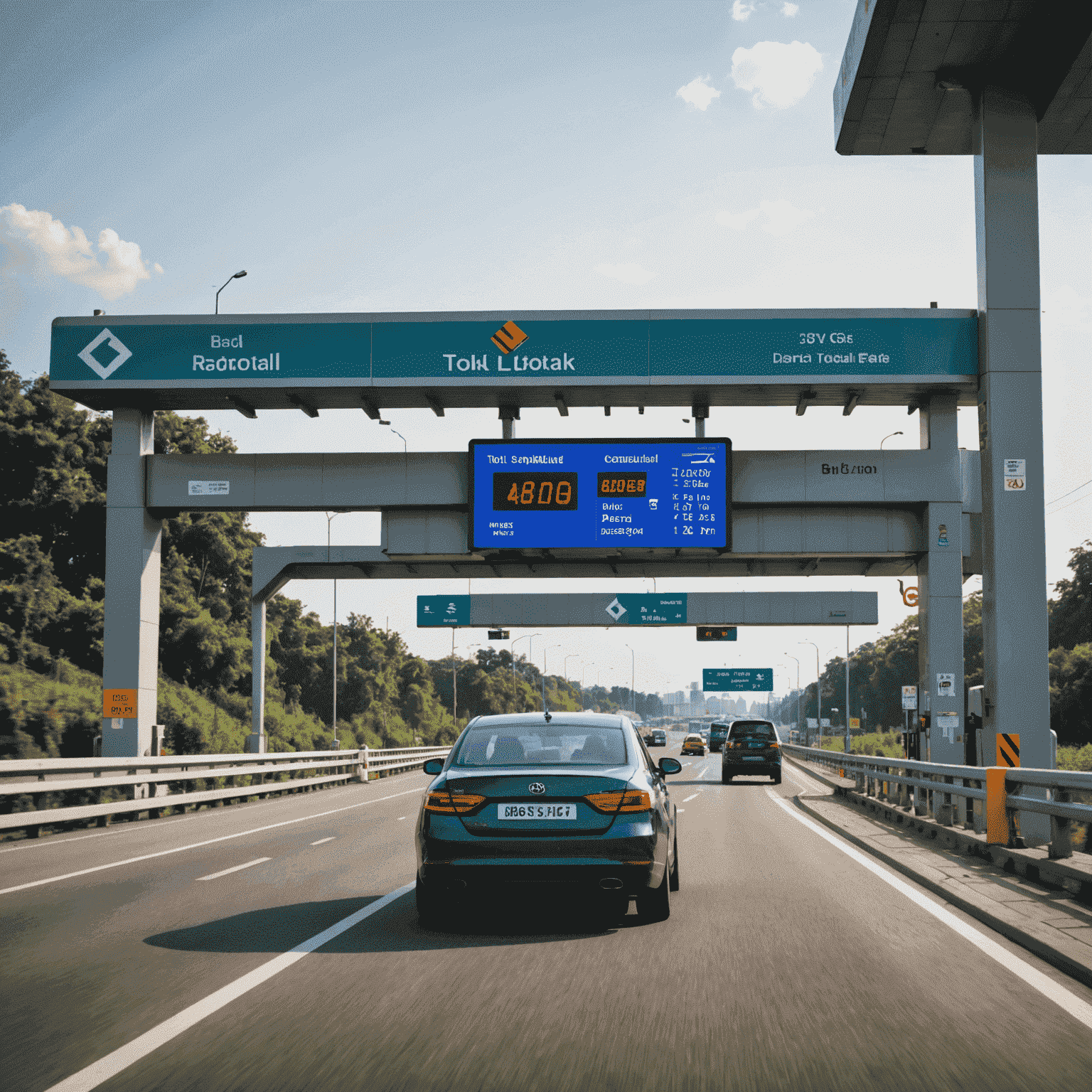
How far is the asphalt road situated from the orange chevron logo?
41.3 feet

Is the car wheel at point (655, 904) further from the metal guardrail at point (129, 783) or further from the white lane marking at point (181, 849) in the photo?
the metal guardrail at point (129, 783)

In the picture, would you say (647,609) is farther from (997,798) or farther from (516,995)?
(516,995)

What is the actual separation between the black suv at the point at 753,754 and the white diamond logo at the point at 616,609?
7.35m

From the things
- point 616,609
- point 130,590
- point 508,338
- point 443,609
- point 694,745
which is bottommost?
point 694,745

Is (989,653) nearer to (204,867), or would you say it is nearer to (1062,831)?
(1062,831)

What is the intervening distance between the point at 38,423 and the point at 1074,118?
4703cm

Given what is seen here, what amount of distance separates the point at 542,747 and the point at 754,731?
93.8ft

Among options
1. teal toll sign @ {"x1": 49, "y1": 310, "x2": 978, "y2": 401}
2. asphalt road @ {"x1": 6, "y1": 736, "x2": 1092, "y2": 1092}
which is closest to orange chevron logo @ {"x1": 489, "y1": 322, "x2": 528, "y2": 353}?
teal toll sign @ {"x1": 49, "y1": 310, "x2": 978, "y2": 401}

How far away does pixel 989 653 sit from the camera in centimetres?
1714

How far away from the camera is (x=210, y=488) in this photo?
24359 millimetres

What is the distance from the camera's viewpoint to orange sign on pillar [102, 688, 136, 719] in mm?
23359

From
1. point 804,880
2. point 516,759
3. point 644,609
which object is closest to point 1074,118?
point 804,880

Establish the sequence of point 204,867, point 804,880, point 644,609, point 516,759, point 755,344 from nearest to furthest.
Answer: point 516,759 < point 804,880 < point 204,867 < point 755,344 < point 644,609

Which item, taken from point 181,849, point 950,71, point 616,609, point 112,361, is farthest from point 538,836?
point 616,609
